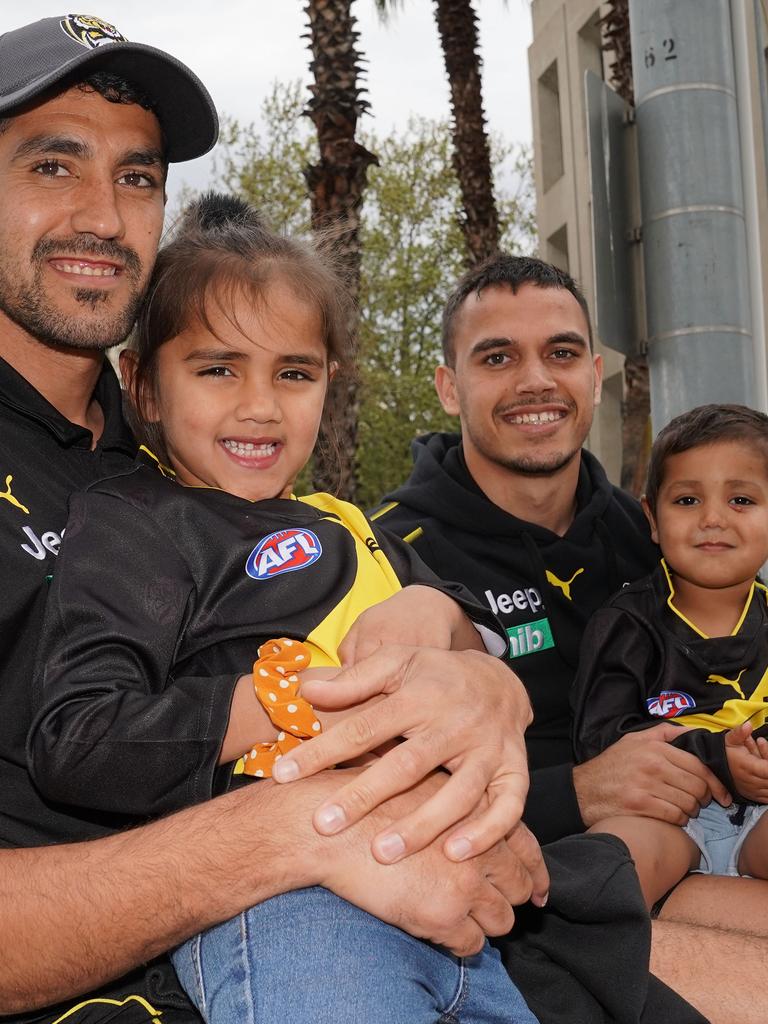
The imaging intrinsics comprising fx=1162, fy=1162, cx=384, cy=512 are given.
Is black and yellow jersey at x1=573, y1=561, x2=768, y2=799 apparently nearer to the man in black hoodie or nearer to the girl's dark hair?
the man in black hoodie

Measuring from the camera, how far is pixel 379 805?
7.16ft

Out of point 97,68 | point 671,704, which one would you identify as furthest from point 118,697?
point 671,704

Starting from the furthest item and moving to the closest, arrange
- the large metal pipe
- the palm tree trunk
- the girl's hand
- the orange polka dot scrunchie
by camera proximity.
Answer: the palm tree trunk
the large metal pipe
the girl's hand
the orange polka dot scrunchie

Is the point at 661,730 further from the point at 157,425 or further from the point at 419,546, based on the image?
the point at 157,425

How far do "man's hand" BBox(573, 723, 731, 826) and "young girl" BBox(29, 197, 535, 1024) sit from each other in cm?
109

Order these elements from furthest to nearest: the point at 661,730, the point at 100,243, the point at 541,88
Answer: the point at 541,88 < the point at 661,730 < the point at 100,243

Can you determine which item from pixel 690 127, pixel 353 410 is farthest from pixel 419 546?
pixel 353 410

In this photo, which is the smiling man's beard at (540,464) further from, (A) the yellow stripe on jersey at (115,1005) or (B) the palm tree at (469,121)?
(B) the palm tree at (469,121)

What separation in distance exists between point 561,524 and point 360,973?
9.83 feet

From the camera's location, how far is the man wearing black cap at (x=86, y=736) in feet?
6.97

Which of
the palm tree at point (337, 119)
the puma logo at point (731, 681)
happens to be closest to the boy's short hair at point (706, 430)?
the puma logo at point (731, 681)

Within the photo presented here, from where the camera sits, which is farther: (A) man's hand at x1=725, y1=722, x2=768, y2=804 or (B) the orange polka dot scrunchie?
(A) man's hand at x1=725, y1=722, x2=768, y2=804

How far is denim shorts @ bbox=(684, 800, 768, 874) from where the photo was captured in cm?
380

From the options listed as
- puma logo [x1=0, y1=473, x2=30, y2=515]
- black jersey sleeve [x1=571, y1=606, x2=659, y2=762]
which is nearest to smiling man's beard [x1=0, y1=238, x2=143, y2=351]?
puma logo [x1=0, y1=473, x2=30, y2=515]
